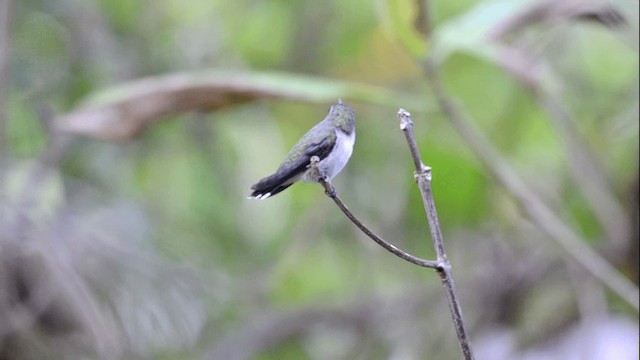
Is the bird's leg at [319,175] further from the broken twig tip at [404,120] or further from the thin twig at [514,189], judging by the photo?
the thin twig at [514,189]

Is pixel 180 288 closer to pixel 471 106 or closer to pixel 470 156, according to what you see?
pixel 470 156

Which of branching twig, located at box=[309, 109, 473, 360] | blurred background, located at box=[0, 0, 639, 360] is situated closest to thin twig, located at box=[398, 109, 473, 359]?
branching twig, located at box=[309, 109, 473, 360]

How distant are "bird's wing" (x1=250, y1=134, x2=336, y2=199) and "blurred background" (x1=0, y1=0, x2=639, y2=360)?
77 cm

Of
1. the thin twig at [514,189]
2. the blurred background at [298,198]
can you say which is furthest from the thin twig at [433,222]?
the blurred background at [298,198]

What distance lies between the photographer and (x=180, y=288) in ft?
5.27

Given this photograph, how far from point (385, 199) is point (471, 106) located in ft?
0.85

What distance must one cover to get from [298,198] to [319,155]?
130 cm

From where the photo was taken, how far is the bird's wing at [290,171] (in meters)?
0.53

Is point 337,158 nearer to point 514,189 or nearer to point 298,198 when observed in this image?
point 514,189

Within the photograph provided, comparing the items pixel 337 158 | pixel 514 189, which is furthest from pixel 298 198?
pixel 337 158

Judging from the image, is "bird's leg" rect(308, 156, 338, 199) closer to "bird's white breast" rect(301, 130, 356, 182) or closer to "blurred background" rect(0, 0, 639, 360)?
"bird's white breast" rect(301, 130, 356, 182)

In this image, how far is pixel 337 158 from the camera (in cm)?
56

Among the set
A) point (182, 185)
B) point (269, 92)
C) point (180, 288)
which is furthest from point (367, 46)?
point (269, 92)

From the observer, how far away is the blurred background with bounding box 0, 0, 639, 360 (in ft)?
4.81
